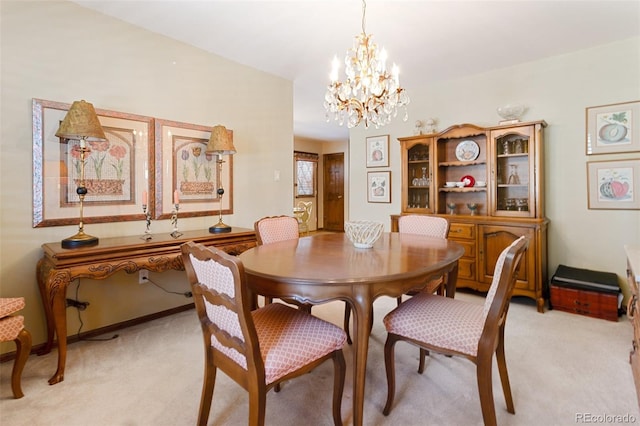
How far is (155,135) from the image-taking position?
276cm

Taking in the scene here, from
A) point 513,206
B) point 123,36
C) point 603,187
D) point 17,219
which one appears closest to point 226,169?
point 123,36

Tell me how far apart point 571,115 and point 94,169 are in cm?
431

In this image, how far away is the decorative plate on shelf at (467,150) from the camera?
3.67 metres

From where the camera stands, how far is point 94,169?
245cm

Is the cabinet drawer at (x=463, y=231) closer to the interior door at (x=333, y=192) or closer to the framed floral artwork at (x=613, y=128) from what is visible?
the framed floral artwork at (x=613, y=128)

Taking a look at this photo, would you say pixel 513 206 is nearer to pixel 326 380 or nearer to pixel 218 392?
pixel 326 380

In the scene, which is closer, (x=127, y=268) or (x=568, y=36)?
(x=127, y=268)

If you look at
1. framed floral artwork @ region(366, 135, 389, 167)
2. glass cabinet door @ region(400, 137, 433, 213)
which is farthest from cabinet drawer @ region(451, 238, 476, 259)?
framed floral artwork @ region(366, 135, 389, 167)

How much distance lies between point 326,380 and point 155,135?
2.36 m

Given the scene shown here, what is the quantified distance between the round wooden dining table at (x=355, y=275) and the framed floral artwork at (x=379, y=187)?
261cm

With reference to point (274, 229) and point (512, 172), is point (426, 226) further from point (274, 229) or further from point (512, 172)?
point (512, 172)

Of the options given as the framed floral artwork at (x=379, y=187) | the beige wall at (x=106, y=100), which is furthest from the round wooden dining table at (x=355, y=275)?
the framed floral artwork at (x=379, y=187)

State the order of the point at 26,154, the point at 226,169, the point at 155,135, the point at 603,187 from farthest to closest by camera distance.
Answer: the point at 226,169 → the point at 603,187 → the point at 155,135 → the point at 26,154

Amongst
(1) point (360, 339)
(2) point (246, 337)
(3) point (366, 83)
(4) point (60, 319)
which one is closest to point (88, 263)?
(4) point (60, 319)
